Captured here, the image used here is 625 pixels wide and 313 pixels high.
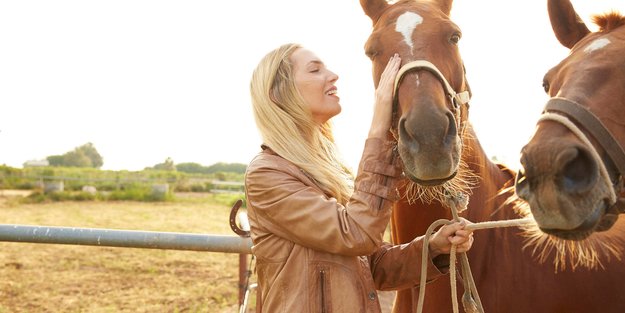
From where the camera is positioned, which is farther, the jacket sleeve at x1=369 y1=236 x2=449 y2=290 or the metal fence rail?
the metal fence rail

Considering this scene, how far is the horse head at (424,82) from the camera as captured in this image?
2.01 meters

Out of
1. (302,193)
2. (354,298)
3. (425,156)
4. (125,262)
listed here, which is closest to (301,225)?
(302,193)

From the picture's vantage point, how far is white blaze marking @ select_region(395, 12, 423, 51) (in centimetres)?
246

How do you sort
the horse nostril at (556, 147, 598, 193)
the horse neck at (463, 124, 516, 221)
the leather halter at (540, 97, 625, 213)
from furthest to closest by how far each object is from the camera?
the horse neck at (463, 124, 516, 221) < the leather halter at (540, 97, 625, 213) < the horse nostril at (556, 147, 598, 193)

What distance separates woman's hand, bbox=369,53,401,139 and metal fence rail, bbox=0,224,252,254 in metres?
1.33

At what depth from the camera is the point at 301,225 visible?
6.74 ft

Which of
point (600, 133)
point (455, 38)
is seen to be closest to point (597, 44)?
point (600, 133)

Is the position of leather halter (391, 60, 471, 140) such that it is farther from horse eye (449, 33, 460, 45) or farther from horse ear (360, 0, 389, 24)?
horse ear (360, 0, 389, 24)

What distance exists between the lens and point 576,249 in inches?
95.5

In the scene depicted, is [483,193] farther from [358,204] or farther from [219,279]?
[219,279]

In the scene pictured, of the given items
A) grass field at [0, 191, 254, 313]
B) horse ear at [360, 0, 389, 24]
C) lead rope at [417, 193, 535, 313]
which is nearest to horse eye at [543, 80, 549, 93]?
lead rope at [417, 193, 535, 313]

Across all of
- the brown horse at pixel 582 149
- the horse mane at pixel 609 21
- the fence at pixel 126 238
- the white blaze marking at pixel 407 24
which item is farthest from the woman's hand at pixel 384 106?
the fence at pixel 126 238

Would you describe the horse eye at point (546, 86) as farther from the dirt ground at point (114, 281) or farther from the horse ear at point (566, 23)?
the dirt ground at point (114, 281)

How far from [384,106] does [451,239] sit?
0.62 m
